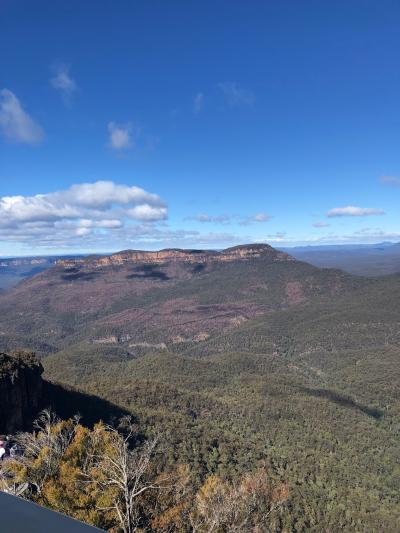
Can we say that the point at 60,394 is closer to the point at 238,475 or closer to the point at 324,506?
the point at 238,475

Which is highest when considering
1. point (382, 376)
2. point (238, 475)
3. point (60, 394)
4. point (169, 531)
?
point (169, 531)

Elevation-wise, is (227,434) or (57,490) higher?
(57,490)

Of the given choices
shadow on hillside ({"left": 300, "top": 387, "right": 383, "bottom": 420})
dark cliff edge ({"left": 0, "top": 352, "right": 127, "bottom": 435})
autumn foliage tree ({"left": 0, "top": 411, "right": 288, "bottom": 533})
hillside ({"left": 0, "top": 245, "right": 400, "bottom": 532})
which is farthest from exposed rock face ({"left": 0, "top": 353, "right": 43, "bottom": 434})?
shadow on hillside ({"left": 300, "top": 387, "right": 383, "bottom": 420})

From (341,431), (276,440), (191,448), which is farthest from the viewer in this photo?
(341,431)

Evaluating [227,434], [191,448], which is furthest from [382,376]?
[191,448]

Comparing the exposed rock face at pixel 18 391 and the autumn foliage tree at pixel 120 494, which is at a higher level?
the autumn foliage tree at pixel 120 494

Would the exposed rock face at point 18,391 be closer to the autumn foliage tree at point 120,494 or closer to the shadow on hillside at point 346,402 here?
the autumn foliage tree at point 120,494

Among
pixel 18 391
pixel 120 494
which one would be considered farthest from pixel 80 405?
pixel 120 494

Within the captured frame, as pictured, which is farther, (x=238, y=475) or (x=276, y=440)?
(x=276, y=440)

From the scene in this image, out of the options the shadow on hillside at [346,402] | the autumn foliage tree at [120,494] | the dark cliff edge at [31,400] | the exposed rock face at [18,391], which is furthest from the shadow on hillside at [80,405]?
the shadow on hillside at [346,402]
